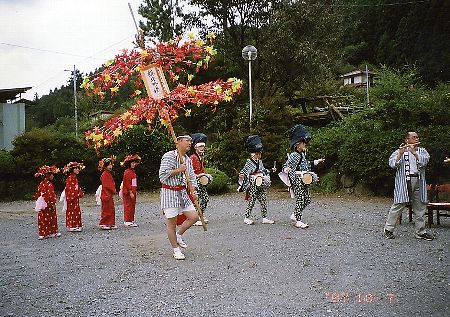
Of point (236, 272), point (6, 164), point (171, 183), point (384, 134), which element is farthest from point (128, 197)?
point (6, 164)

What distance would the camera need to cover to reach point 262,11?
21219 mm

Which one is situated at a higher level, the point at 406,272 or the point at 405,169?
the point at 405,169

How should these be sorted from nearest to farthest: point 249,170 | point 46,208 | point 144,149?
point 46,208, point 249,170, point 144,149

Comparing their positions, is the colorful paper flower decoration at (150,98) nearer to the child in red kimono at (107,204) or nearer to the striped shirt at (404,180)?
the striped shirt at (404,180)

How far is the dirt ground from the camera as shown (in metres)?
4.64

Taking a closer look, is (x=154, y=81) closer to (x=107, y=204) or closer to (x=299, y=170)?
(x=299, y=170)

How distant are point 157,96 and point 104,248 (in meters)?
2.83

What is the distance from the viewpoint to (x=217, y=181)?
52.9 feet

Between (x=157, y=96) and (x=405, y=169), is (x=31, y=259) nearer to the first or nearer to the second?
(x=157, y=96)

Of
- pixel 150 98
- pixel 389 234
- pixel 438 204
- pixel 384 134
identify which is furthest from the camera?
pixel 384 134

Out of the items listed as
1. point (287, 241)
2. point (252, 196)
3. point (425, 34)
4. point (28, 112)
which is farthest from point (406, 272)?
point (28, 112)

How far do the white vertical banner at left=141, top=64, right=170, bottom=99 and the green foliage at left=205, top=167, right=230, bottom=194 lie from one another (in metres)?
9.16

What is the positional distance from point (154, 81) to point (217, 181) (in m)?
9.32

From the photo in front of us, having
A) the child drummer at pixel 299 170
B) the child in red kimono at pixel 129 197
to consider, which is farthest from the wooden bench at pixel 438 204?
the child in red kimono at pixel 129 197
